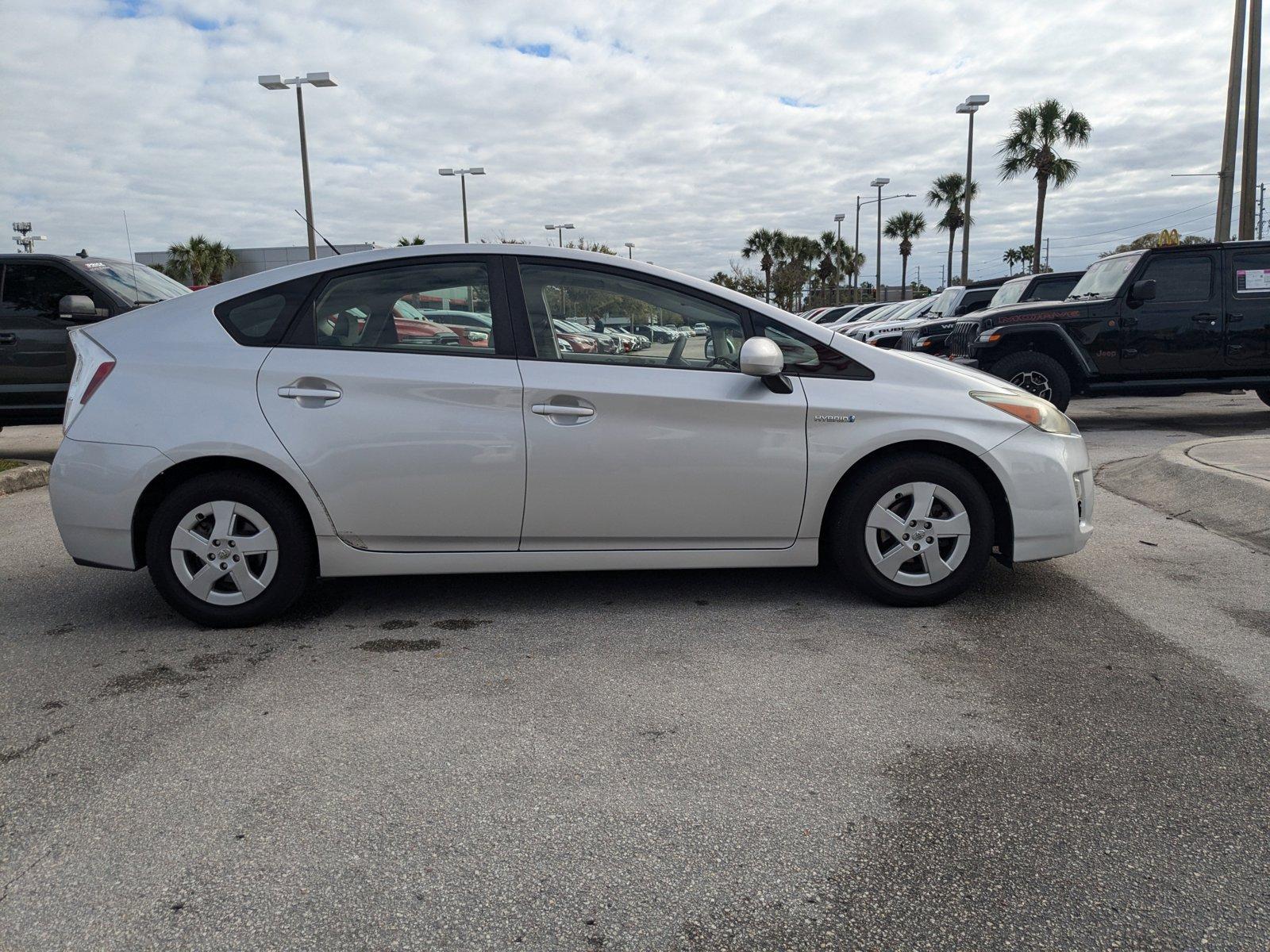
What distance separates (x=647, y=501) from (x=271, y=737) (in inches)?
70.0

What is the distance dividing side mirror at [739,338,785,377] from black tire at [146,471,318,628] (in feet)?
6.49

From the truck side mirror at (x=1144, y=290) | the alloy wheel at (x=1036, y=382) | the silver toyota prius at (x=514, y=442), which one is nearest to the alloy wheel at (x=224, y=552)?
the silver toyota prius at (x=514, y=442)

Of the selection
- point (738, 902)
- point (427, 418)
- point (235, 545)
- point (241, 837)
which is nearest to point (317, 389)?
point (427, 418)

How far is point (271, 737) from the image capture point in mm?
3137

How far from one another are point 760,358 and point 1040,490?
1380 mm

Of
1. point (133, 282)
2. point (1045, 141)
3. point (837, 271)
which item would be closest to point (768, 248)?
point (837, 271)

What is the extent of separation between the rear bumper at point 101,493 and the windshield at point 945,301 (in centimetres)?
1478

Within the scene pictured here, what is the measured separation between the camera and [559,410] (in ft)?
13.6

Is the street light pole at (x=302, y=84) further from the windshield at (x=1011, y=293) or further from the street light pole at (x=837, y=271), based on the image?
the street light pole at (x=837, y=271)

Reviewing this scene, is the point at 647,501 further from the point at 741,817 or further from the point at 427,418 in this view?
the point at 741,817

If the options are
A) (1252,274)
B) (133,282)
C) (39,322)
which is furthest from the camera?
(1252,274)

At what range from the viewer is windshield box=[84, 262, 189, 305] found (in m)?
9.54

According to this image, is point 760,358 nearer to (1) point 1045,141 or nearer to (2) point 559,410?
(2) point 559,410

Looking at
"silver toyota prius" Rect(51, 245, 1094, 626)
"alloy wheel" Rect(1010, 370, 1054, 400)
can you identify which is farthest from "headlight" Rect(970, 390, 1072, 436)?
"alloy wheel" Rect(1010, 370, 1054, 400)
